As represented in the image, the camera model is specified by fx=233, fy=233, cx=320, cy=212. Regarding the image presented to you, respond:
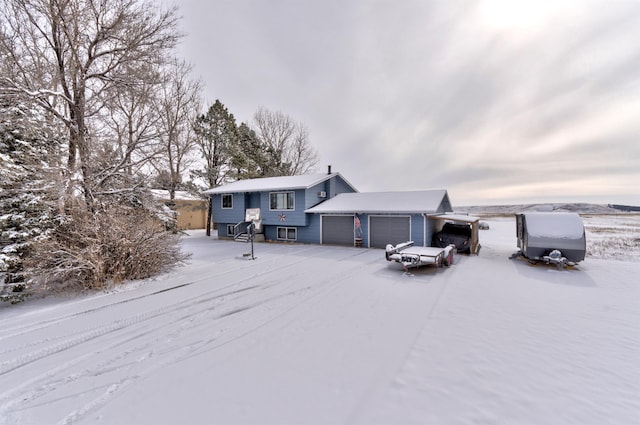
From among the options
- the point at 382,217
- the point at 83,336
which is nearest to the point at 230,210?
the point at 382,217

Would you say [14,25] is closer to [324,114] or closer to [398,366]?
[398,366]

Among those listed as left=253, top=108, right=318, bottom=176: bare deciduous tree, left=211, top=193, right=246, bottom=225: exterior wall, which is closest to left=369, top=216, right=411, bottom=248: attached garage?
left=211, top=193, right=246, bottom=225: exterior wall

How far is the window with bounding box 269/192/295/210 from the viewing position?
15.6 m

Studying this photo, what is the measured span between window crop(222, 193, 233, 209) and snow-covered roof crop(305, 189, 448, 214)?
6.70 meters

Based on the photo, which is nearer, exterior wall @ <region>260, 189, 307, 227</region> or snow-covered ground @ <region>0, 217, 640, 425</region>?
snow-covered ground @ <region>0, 217, 640, 425</region>

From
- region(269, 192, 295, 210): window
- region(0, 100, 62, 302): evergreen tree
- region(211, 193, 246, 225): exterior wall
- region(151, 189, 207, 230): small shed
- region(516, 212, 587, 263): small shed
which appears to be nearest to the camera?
region(0, 100, 62, 302): evergreen tree

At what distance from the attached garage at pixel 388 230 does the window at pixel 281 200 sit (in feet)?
17.6

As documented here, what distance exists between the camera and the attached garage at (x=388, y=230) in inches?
503

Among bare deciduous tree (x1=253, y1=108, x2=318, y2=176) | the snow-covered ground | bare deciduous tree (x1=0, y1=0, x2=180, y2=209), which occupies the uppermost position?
bare deciduous tree (x1=253, y1=108, x2=318, y2=176)

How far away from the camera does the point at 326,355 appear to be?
3.50 meters

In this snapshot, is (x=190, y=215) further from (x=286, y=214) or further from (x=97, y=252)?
(x=97, y=252)

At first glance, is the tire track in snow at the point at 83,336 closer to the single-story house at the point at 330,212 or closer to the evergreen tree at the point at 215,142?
the single-story house at the point at 330,212

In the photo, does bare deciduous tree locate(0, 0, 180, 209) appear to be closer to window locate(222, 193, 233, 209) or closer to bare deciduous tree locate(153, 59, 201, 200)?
bare deciduous tree locate(153, 59, 201, 200)

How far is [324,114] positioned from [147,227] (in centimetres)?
1455
